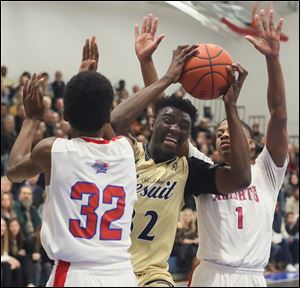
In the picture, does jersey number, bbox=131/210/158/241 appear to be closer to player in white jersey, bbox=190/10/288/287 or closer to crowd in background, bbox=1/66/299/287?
player in white jersey, bbox=190/10/288/287

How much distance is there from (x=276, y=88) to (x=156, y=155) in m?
0.88

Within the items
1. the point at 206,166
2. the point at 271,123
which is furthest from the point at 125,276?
the point at 271,123

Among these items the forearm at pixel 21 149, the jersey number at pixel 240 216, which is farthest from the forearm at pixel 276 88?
the forearm at pixel 21 149

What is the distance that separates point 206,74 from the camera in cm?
385

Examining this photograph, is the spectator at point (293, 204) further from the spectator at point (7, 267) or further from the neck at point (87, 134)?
the neck at point (87, 134)

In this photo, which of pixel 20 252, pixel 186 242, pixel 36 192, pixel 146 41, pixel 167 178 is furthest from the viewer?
pixel 186 242

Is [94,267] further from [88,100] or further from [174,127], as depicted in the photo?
[174,127]

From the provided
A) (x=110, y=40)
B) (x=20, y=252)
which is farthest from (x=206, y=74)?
(x=110, y=40)

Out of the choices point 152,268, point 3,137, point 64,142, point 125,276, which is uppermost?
point 64,142

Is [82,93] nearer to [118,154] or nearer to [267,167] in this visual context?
[118,154]

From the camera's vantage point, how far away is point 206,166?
13.2ft

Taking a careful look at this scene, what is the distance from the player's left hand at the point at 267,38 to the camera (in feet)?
13.0

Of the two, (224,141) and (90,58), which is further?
(224,141)

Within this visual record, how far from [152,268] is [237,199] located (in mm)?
724
